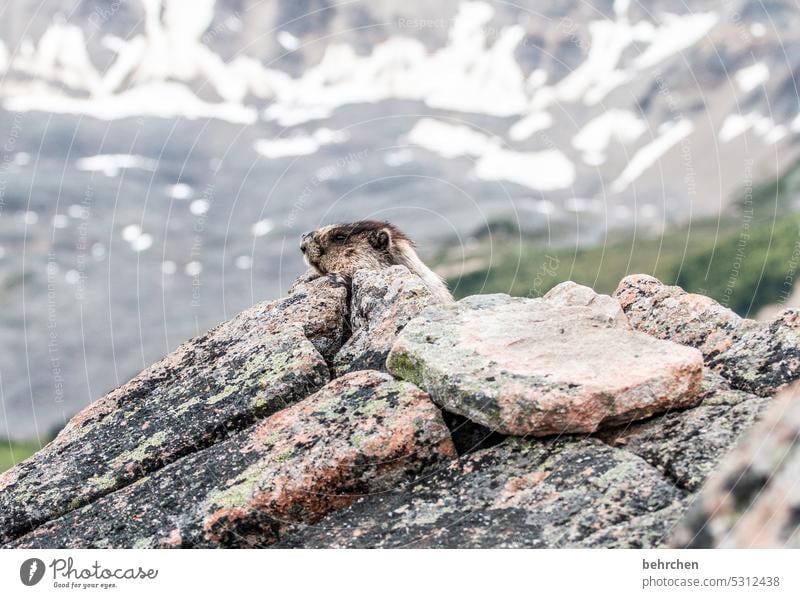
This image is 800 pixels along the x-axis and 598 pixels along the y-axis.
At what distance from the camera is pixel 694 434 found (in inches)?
262

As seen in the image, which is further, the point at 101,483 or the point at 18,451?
the point at 18,451

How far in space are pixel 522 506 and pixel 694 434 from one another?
159 cm

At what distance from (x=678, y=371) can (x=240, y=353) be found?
4.88m

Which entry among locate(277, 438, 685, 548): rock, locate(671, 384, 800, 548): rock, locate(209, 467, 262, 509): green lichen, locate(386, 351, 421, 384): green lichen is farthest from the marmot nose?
locate(671, 384, 800, 548): rock

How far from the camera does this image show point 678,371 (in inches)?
273

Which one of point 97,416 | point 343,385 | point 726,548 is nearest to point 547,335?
point 343,385

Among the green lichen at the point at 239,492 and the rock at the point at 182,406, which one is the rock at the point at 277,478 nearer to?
the green lichen at the point at 239,492

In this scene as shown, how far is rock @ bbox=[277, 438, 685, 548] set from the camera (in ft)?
19.9

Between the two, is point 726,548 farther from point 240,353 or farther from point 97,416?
point 97,416

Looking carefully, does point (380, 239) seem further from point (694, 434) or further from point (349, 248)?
point (694, 434)

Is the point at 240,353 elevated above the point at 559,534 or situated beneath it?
elevated above

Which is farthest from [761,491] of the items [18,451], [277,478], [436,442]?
[18,451]

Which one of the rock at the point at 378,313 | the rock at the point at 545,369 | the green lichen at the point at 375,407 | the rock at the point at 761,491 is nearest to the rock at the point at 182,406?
the rock at the point at 378,313

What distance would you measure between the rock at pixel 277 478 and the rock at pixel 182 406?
0.35m
